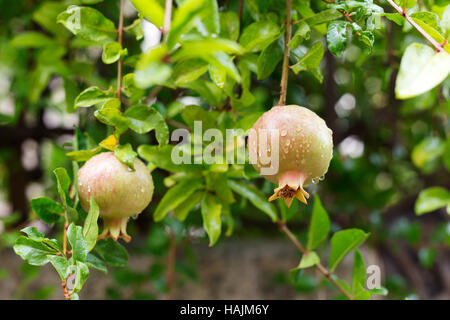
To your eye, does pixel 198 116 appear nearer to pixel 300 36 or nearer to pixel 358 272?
pixel 300 36

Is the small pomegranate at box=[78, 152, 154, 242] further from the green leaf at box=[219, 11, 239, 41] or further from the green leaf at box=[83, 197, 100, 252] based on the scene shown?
the green leaf at box=[219, 11, 239, 41]

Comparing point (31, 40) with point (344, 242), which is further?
point (31, 40)

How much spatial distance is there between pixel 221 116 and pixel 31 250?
0.27 metres

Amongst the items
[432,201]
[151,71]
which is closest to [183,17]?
[151,71]

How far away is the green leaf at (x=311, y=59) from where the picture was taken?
442mm

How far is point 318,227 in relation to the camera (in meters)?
0.61

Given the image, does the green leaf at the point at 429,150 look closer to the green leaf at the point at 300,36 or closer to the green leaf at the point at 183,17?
the green leaf at the point at 300,36

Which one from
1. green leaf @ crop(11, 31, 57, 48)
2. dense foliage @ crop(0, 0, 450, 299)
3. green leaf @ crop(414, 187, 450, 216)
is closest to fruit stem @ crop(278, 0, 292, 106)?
dense foliage @ crop(0, 0, 450, 299)

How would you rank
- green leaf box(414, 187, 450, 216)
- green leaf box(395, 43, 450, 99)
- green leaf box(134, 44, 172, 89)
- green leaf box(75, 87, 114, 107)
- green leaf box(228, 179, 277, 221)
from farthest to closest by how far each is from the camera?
green leaf box(414, 187, 450, 216) → green leaf box(228, 179, 277, 221) → green leaf box(75, 87, 114, 107) → green leaf box(395, 43, 450, 99) → green leaf box(134, 44, 172, 89)

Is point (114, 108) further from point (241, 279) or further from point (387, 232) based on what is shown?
point (387, 232)

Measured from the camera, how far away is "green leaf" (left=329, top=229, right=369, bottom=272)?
1.83 ft

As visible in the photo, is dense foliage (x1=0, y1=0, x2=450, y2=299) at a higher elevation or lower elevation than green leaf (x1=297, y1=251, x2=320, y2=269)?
higher

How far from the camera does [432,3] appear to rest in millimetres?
576

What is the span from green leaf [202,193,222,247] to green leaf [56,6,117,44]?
228 millimetres
